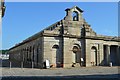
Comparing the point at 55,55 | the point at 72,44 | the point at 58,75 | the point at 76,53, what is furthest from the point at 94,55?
the point at 58,75

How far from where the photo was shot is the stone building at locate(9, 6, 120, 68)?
4006 cm

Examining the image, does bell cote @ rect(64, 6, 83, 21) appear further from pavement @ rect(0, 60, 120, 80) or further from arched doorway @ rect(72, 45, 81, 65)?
pavement @ rect(0, 60, 120, 80)

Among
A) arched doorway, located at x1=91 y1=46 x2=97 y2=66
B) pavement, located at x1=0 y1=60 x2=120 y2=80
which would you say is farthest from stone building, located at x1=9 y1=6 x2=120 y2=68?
pavement, located at x1=0 y1=60 x2=120 y2=80

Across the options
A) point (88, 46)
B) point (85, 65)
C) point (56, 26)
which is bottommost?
point (85, 65)

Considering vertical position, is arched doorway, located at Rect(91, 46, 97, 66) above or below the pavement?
above

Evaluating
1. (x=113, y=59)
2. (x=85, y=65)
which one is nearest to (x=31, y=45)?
(x=85, y=65)

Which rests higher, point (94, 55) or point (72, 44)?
point (72, 44)

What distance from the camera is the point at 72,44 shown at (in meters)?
42.2

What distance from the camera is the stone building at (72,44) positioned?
4006 cm

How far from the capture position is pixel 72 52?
4212cm

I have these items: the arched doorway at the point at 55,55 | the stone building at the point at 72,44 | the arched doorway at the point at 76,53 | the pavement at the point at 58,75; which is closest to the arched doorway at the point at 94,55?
the stone building at the point at 72,44

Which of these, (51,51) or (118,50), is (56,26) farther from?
(118,50)

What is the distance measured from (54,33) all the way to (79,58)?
243 inches

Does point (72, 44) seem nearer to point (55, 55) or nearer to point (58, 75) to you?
point (55, 55)
